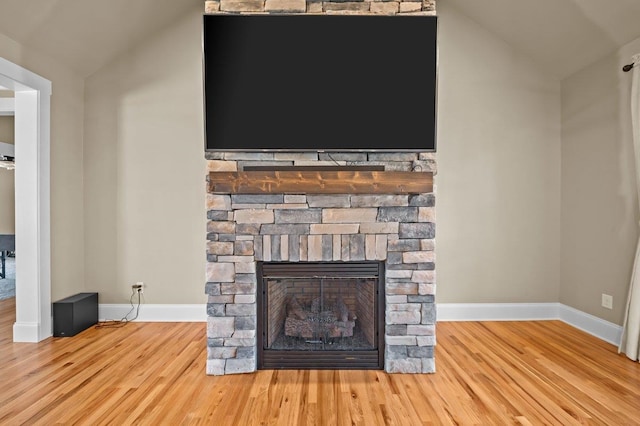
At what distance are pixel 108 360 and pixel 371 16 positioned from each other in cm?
305

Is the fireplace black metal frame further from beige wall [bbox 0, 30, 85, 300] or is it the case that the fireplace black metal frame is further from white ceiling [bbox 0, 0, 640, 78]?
white ceiling [bbox 0, 0, 640, 78]

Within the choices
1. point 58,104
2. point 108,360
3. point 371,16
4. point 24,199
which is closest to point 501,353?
point 371,16

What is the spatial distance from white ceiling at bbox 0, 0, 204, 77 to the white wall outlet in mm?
4507

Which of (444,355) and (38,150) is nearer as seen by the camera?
(444,355)

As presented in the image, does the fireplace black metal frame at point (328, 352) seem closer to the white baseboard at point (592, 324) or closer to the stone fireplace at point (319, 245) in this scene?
the stone fireplace at point (319, 245)

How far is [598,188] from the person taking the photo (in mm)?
3252

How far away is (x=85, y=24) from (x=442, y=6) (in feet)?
10.6

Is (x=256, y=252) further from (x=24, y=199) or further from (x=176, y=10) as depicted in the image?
(x=176, y=10)

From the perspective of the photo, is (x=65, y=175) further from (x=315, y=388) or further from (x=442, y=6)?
(x=442, y=6)

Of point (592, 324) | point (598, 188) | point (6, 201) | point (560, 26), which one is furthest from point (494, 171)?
point (6, 201)

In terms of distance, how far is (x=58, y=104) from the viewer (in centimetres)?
336

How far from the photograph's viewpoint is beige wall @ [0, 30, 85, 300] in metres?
3.30

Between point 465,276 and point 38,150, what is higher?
point 38,150

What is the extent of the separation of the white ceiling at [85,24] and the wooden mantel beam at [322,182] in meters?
1.93
